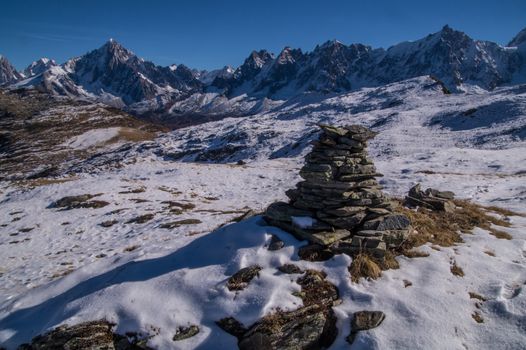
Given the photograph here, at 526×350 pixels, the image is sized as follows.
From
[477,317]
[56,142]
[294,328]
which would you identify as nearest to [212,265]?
[294,328]

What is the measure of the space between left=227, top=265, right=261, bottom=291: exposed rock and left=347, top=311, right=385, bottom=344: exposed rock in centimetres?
321

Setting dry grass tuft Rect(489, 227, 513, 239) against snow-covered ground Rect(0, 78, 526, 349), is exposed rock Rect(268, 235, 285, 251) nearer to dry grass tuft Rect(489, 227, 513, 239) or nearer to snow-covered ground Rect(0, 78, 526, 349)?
snow-covered ground Rect(0, 78, 526, 349)

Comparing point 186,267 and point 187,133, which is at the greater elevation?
point 187,133

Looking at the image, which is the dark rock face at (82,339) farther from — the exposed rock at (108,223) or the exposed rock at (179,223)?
the exposed rock at (108,223)

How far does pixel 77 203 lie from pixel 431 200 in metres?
26.8

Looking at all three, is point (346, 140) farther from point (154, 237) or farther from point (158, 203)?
point (158, 203)

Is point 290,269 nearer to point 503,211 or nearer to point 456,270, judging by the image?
point 456,270

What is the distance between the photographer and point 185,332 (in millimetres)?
9672

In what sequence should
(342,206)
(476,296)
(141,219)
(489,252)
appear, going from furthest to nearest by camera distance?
(141,219) < (342,206) < (489,252) < (476,296)

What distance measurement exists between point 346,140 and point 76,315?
10661 mm

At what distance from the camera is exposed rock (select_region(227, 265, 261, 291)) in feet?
35.7

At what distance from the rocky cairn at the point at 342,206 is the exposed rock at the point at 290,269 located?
4.41ft

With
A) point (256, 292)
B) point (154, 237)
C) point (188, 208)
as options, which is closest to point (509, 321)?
point (256, 292)

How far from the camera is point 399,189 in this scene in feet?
90.7
